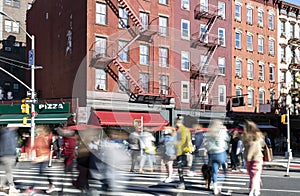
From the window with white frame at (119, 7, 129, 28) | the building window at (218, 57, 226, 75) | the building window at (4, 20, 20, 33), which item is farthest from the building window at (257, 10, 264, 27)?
the building window at (4, 20, 20, 33)

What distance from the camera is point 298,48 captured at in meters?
46.7

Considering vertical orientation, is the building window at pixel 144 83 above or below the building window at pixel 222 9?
below

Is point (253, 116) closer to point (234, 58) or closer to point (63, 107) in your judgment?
point (234, 58)

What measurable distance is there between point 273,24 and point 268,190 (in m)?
36.4

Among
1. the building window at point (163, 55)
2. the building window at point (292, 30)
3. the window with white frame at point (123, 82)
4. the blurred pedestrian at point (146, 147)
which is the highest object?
the building window at point (292, 30)

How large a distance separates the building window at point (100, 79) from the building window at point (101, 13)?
12.0 ft

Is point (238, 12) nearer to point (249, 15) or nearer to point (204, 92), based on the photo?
point (249, 15)

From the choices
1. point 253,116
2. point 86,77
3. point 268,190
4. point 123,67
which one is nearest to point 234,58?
point 253,116

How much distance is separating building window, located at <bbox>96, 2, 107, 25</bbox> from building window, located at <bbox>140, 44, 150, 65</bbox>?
343 cm

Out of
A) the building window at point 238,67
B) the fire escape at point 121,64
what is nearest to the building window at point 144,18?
the fire escape at point 121,64

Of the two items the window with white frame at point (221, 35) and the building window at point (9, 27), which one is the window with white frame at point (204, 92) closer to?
the window with white frame at point (221, 35)

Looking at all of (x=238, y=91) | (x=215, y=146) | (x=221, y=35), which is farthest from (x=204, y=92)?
(x=215, y=146)

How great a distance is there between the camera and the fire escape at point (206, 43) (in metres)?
32.1

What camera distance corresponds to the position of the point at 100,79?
103 feet
